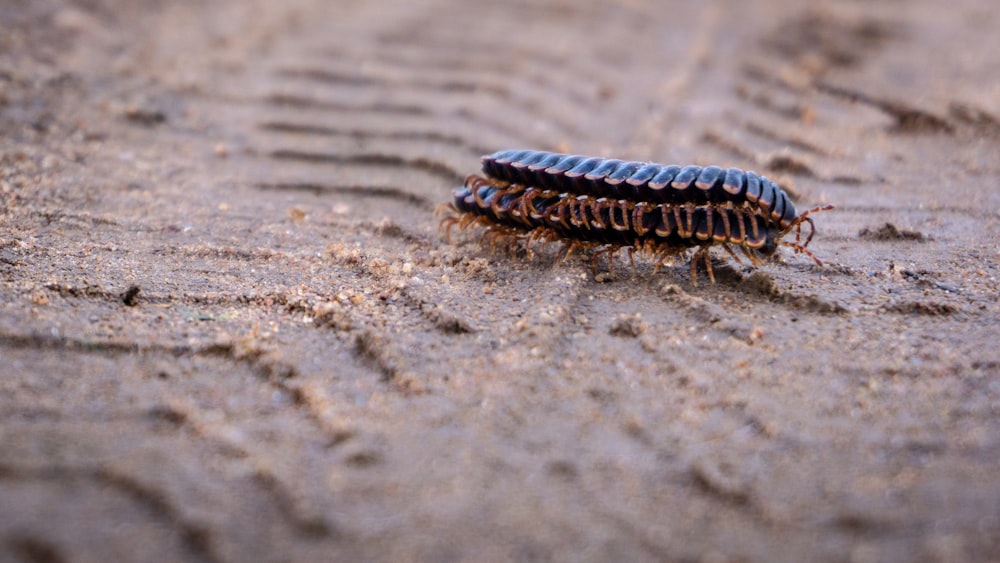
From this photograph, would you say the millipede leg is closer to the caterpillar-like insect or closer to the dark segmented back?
the caterpillar-like insect

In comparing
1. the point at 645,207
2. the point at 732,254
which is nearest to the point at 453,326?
the point at 645,207

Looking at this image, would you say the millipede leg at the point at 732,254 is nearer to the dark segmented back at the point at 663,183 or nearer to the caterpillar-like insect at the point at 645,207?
the caterpillar-like insect at the point at 645,207

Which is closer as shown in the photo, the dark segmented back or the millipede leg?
the dark segmented back

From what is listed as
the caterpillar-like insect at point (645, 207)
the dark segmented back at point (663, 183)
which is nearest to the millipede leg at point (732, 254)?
the caterpillar-like insect at point (645, 207)

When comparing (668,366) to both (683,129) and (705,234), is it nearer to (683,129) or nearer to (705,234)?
(705,234)

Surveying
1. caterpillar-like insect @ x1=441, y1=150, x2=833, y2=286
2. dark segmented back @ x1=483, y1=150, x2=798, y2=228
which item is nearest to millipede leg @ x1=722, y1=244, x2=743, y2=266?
caterpillar-like insect @ x1=441, y1=150, x2=833, y2=286
